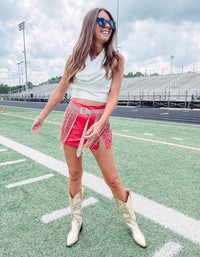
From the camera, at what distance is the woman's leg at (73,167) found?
1.70 meters

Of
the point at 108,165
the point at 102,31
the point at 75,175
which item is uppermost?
the point at 102,31

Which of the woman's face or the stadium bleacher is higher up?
the stadium bleacher

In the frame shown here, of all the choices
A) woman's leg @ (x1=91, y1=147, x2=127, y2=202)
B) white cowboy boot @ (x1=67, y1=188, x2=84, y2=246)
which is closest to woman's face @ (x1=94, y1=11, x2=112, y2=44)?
woman's leg @ (x1=91, y1=147, x2=127, y2=202)

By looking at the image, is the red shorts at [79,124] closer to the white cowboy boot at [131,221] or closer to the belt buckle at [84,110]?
the belt buckle at [84,110]

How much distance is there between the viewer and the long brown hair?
1520 millimetres

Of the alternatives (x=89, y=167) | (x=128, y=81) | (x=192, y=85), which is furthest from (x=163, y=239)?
(x=128, y=81)

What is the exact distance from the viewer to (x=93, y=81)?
62.0 inches

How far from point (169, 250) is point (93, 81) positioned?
1400 millimetres

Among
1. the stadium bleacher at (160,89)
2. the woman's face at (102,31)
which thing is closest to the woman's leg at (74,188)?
the woman's face at (102,31)

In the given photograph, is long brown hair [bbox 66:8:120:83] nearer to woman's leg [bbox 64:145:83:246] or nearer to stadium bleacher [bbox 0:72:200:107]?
woman's leg [bbox 64:145:83:246]

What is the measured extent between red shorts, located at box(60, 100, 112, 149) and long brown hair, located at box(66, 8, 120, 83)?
0.82ft

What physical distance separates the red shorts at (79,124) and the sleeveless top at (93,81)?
0.08 metres

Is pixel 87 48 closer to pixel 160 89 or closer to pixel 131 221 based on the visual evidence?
pixel 131 221

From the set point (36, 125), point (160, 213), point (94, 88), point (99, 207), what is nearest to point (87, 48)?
point (94, 88)
